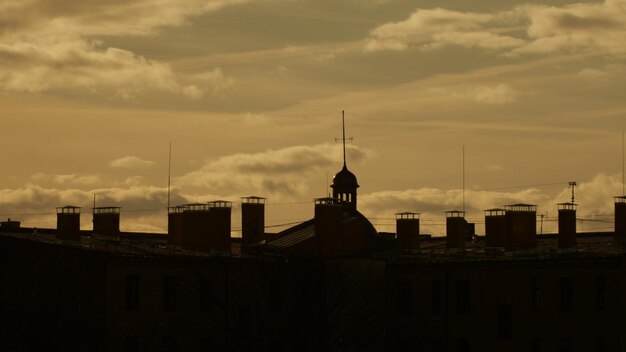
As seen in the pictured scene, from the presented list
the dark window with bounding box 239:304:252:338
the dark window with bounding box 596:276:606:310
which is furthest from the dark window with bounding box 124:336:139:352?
the dark window with bounding box 596:276:606:310

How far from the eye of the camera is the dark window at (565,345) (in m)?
100

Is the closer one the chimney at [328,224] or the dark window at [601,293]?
the dark window at [601,293]

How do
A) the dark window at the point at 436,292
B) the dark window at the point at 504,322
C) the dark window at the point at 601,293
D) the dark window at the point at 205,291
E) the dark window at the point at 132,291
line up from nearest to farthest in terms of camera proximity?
1. the dark window at the point at 132,291
2. the dark window at the point at 205,291
3. the dark window at the point at 601,293
4. the dark window at the point at 504,322
5. the dark window at the point at 436,292

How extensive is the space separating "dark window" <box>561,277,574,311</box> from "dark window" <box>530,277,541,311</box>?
50.7 inches

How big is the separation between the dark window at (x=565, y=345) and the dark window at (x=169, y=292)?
66.5 ft

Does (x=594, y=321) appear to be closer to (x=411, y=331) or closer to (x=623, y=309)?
(x=623, y=309)

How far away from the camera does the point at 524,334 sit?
101m

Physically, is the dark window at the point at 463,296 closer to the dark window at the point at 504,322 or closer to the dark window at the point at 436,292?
the dark window at the point at 436,292

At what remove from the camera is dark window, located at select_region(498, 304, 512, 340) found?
101m

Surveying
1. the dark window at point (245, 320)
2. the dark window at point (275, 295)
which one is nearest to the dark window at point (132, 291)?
the dark window at point (245, 320)

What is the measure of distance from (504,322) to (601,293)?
541 centimetres

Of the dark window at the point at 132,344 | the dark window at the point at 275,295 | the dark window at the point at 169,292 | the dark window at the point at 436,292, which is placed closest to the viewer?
the dark window at the point at 275,295

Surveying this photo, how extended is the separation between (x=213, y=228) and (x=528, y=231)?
672 inches

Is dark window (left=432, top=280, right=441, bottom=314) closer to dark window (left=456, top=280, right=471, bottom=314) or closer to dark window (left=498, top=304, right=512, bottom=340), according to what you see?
dark window (left=456, top=280, right=471, bottom=314)
